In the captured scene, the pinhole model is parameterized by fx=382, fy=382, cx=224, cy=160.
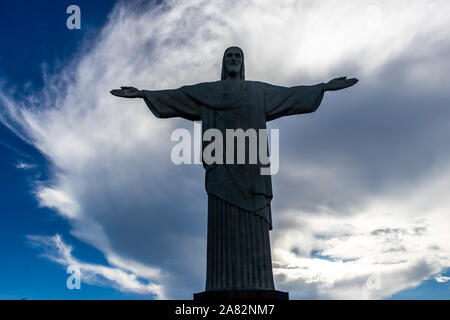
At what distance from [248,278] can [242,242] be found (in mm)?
741

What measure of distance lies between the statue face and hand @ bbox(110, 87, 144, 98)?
2.31 m

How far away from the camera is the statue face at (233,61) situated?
979 centimetres

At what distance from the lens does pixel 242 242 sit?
8.09 metres

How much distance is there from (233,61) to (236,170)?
3.01 m

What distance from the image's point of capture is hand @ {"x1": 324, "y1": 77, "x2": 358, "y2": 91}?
9.33 m

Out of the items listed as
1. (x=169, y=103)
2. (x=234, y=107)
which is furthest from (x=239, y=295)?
(x=169, y=103)

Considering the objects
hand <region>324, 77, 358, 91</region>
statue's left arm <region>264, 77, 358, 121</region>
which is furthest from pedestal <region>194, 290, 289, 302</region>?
hand <region>324, 77, 358, 91</region>

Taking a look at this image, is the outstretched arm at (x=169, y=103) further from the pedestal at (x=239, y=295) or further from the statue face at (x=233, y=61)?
the pedestal at (x=239, y=295)

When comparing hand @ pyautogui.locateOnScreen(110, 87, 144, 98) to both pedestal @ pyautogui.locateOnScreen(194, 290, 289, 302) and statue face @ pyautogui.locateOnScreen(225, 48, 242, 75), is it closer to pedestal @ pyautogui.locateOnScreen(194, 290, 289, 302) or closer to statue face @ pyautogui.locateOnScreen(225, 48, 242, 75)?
statue face @ pyautogui.locateOnScreen(225, 48, 242, 75)

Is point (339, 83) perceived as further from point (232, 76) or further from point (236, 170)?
point (236, 170)

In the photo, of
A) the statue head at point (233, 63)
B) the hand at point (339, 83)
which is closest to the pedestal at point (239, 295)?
the hand at point (339, 83)

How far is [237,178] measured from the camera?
8578mm
